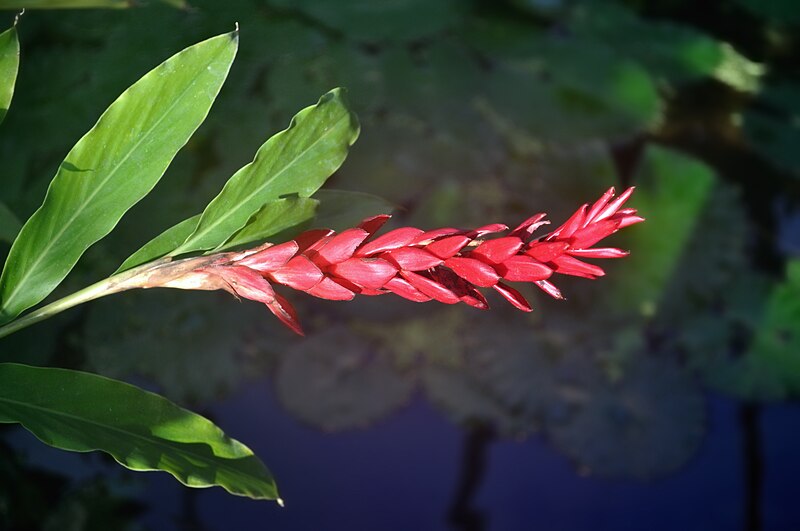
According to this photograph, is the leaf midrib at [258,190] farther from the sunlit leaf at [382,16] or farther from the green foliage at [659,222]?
the green foliage at [659,222]

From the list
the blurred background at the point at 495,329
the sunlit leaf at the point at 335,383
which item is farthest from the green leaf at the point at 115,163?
the sunlit leaf at the point at 335,383

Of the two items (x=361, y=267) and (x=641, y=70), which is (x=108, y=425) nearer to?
(x=361, y=267)

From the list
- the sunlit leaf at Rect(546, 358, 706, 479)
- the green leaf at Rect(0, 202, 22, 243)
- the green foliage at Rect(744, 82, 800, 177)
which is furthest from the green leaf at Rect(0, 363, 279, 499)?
the green foliage at Rect(744, 82, 800, 177)

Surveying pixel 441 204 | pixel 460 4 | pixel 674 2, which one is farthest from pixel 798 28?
pixel 441 204

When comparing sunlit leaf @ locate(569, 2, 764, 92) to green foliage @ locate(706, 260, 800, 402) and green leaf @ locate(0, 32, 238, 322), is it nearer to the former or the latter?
green foliage @ locate(706, 260, 800, 402)

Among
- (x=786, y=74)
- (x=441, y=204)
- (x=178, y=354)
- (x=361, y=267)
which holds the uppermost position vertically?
(x=361, y=267)

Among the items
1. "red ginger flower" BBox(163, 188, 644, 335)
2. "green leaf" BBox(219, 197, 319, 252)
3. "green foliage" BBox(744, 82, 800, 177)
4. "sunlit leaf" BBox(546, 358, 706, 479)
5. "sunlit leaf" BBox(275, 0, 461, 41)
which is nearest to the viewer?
"red ginger flower" BBox(163, 188, 644, 335)
